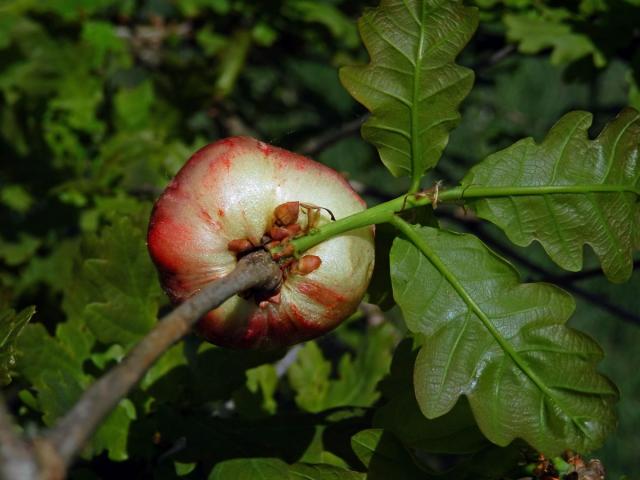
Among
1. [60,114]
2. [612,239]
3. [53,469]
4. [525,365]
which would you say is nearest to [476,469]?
[525,365]

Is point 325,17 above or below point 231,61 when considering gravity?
above

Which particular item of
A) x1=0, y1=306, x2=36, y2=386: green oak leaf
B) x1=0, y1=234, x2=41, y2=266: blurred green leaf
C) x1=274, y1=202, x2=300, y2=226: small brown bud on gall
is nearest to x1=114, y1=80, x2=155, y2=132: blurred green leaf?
x1=0, y1=234, x2=41, y2=266: blurred green leaf

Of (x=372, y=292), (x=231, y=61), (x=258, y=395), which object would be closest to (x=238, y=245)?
(x=372, y=292)

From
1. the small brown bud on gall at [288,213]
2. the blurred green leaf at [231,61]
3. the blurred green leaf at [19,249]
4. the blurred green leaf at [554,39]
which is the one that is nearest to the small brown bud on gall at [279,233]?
the small brown bud on gall at [288,213]

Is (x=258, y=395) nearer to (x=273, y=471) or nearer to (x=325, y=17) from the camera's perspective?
(x=273, y=471)

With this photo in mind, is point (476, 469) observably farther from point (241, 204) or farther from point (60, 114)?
point (60, 114)

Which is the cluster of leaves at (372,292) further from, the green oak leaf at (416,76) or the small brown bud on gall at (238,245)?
the small brown bud on gall at (238,245)

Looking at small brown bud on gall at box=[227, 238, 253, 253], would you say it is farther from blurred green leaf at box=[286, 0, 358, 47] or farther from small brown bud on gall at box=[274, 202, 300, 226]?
blurred green leaf at box=[286, 0, 358, 47]
